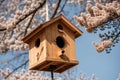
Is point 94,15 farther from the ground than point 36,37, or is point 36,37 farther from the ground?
point 94,15

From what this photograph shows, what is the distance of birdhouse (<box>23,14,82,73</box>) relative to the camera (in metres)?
5.18

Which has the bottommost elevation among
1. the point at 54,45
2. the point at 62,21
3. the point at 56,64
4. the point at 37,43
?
the point at 56,64

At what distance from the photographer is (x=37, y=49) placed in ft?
18.2

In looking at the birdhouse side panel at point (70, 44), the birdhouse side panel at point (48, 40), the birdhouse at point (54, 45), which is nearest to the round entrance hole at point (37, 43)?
the birdhouse at point (54, 45)

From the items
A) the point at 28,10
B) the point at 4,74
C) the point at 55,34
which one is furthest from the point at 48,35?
the point at 4,74

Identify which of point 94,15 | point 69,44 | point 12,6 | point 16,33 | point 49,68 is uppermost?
point 12,6

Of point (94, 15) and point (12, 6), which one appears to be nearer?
point (94, 15)

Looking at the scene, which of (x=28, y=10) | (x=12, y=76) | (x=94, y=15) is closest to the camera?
(x=94, y=15)

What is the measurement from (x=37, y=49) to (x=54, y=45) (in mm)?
329

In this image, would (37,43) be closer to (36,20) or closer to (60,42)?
(60,42)

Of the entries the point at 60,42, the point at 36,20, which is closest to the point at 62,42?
the point at 60,42

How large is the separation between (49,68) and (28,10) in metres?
3.50

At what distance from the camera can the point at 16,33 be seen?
907cm

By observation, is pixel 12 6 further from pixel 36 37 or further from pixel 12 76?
pixel 36 37
